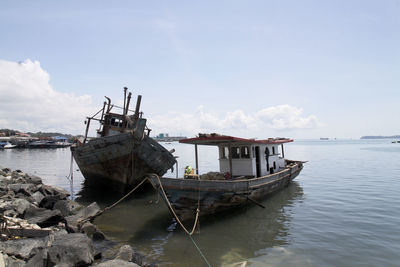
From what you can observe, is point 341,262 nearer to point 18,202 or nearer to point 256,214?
point 256,214

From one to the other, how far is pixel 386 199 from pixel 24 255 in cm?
1678

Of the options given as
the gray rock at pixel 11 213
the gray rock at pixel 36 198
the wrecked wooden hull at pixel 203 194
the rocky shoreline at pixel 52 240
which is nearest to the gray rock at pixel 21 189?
the rocky shoreline at pixel 52 240

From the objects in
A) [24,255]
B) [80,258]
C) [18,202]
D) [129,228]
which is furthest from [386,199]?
[18,202]

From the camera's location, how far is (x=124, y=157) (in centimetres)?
1456

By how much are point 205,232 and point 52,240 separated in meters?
4.85

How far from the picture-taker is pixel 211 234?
9.26 m

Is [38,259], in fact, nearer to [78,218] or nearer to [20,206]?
[78,218]

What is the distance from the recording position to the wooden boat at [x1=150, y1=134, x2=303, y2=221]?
9734mm

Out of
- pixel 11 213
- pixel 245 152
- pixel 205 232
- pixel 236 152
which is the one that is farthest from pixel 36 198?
pixel 245 152

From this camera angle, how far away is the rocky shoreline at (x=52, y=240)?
19.1 ft

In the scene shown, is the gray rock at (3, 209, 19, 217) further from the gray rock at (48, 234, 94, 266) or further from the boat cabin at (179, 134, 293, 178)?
the boat cabin at (179, 134, 293, 178)

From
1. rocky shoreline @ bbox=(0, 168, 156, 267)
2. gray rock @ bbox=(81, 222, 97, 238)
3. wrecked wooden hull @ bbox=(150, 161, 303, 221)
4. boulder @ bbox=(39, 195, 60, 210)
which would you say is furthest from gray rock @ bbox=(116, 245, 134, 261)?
boulder @ bbox=(39, 195, 60, 210)

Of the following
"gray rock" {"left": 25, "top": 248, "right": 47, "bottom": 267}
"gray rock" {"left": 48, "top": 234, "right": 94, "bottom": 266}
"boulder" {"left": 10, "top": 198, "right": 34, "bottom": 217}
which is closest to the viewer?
"gray rock" {"left": 25, "top": 248, "right": 47, "bottom": 267}

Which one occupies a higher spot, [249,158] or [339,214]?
[249,158]
